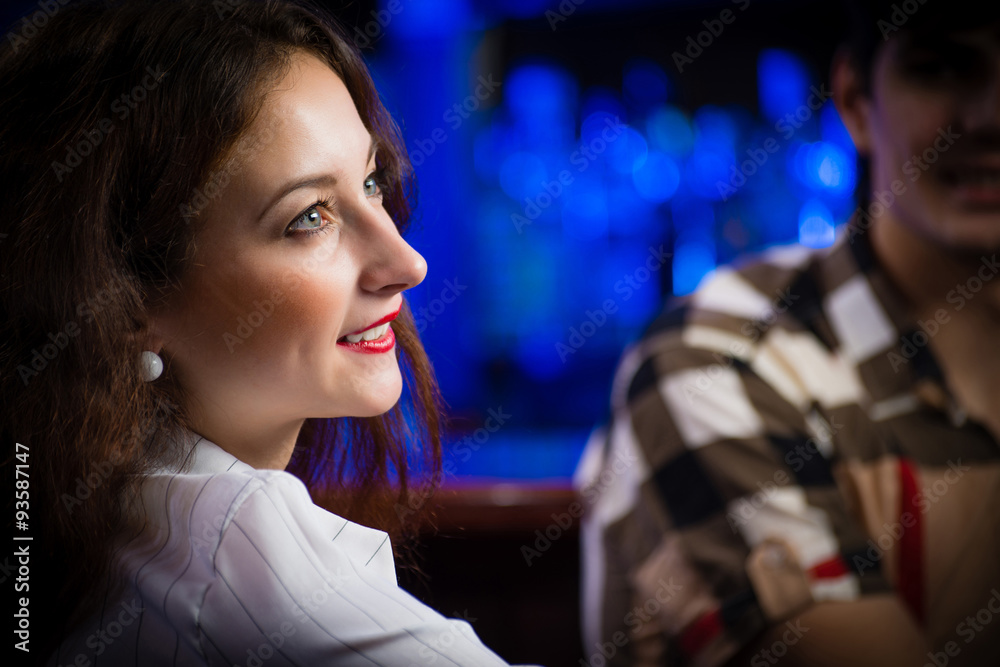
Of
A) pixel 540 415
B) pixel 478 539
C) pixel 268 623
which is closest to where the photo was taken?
pixel 268 623

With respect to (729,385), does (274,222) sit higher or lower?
higher

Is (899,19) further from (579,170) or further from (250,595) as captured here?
(579,170)

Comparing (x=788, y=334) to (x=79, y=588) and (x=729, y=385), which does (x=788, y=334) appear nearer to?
(x=729, y=385)

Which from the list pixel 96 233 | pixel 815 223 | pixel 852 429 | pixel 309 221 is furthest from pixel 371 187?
pixel 815 223

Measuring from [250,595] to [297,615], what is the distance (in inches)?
1.3

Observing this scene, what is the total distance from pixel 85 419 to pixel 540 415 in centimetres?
206

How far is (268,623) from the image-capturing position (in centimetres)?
51

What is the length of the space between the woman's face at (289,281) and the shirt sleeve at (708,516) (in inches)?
18.2

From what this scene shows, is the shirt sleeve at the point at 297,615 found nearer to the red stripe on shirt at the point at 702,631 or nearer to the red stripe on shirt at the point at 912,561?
the red stripe on shirt at the point at 702,631

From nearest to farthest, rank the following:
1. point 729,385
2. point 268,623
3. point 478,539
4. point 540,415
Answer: point 268,623 < point 729,385 < point 478,539 < point 540,415

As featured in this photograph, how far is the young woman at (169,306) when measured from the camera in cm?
55

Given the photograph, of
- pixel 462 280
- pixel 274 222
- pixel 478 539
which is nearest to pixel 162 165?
pixel 274 222

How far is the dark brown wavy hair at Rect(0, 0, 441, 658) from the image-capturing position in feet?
1.82

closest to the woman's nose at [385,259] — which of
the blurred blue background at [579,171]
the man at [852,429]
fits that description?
the man at [852,429]
